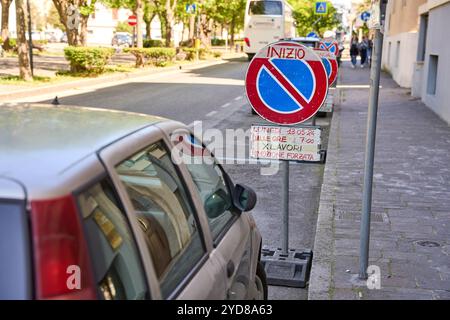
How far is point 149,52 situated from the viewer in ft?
94.0

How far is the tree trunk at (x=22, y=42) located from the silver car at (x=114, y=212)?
16507 millimetres

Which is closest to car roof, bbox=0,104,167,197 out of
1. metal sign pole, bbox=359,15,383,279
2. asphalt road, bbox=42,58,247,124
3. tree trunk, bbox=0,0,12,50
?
metal sign pole, bbox=359,15,383,279

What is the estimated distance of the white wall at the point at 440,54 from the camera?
13767mm

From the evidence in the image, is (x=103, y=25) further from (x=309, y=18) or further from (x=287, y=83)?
(x=287, y=83)

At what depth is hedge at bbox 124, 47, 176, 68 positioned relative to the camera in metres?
28.0

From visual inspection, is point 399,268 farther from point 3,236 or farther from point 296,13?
A: point 296,13

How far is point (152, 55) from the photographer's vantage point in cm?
2911

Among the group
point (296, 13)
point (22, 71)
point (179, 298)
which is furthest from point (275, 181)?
point (296, 13)

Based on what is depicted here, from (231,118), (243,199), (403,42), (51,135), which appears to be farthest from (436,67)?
(51,135)

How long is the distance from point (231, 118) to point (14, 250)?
12.4 m

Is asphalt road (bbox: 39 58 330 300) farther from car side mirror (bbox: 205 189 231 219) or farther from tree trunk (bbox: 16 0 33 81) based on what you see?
tree trunk (bbox: 16 0 33 81)

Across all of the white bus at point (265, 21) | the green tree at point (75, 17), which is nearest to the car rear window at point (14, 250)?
the green tree at point (75, 17)

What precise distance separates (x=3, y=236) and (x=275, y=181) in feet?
22.1

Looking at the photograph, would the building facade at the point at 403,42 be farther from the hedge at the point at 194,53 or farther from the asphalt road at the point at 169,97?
the hedge at the point at 194,53
